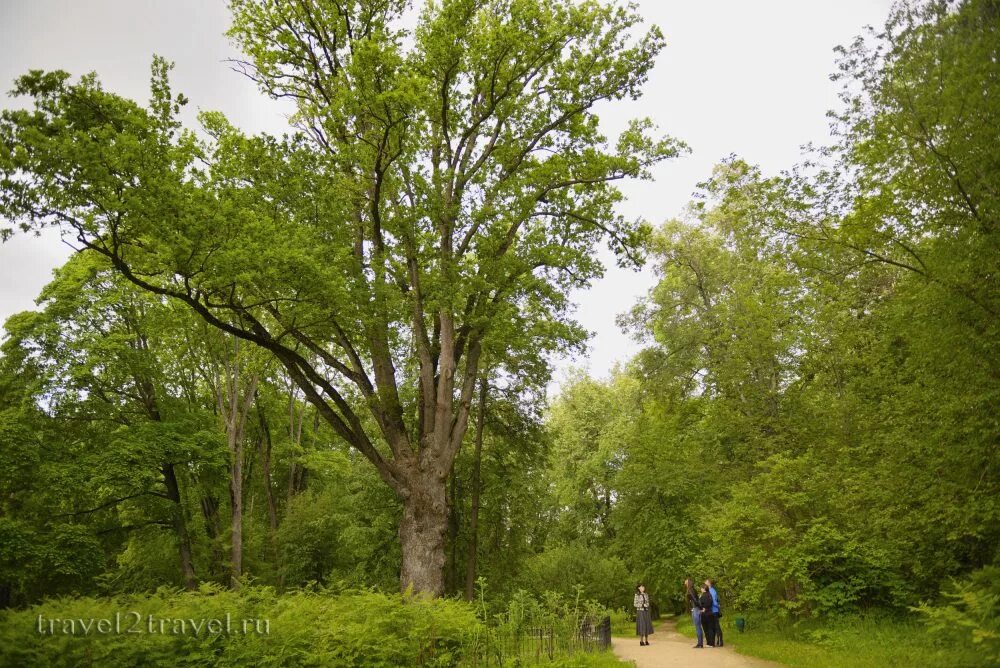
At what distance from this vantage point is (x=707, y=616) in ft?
42.7

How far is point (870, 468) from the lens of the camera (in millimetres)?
9664

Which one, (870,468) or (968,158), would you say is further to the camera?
(870,468)

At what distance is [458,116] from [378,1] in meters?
3.24

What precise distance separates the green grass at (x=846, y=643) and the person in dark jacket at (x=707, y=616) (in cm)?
52

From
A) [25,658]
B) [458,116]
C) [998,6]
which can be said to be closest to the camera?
[25,658]

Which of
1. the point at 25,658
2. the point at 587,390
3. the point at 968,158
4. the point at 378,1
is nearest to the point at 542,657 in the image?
the point at 25,658

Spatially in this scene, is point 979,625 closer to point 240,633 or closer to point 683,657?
point 240,633

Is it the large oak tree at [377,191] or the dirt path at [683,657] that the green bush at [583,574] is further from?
the large oak tree at [377,191]

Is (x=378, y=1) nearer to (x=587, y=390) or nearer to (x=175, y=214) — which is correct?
(x=175, y=214)

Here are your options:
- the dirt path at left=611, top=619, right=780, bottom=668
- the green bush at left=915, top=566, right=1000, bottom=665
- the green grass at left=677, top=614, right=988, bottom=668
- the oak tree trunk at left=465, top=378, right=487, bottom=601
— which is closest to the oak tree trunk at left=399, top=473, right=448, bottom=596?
the dirt path at left=611, top=619, right=780, bottom=668

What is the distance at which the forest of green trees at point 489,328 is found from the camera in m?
7.73

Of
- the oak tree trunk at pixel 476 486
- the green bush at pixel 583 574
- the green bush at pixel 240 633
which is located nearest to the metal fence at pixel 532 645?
the green bush at pixel 240 633

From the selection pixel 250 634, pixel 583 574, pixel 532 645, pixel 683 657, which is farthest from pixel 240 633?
pixel 583 574

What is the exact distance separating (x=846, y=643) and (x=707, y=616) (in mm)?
3343
